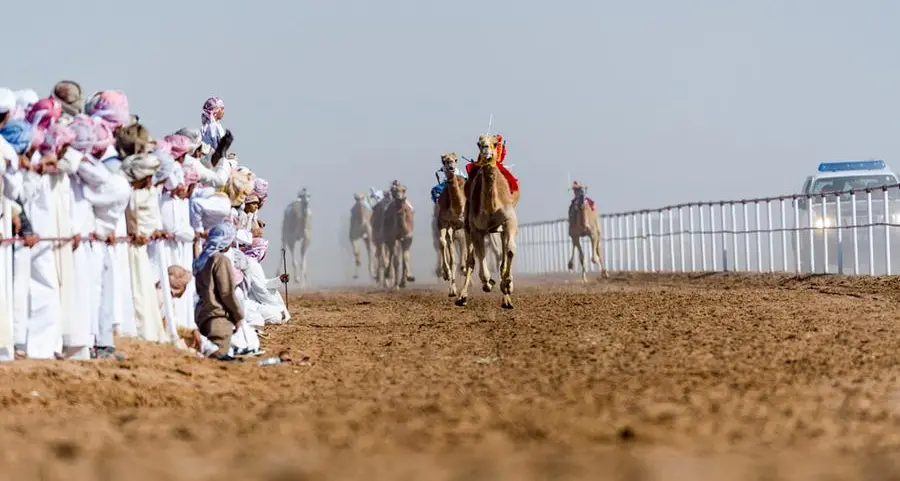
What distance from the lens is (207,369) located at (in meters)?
12.1

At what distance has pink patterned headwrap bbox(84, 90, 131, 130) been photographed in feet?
41.7

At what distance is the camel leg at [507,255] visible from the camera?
20094 mm

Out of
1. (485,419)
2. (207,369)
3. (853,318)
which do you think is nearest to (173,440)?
(485,419)

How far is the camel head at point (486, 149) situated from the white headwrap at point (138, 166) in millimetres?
7493

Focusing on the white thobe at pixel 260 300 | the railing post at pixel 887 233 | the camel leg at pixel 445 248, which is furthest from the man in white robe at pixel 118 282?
the railing post at pixel 887 233

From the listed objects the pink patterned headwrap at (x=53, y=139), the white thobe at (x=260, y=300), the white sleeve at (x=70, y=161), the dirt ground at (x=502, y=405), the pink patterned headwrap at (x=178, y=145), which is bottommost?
the dirt ground at (x=502, y=405)

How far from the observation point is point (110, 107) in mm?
12695

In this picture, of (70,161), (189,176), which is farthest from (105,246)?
(189,176)

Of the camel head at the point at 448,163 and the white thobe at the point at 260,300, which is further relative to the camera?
the camel head at the point at 448,163

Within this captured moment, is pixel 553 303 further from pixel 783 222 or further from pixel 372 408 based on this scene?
pixel 372 408

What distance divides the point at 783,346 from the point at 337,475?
305 inches

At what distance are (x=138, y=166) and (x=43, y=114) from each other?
980 mm

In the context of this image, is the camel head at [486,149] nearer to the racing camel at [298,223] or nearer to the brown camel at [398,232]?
the brown camel at [398,232]

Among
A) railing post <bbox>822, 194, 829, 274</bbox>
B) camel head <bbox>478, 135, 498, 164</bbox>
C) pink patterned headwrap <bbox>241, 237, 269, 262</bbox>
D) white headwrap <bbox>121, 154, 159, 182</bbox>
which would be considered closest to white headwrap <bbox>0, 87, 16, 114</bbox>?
white headwrap <bbox>121, 154, 159, 182</bbox>
